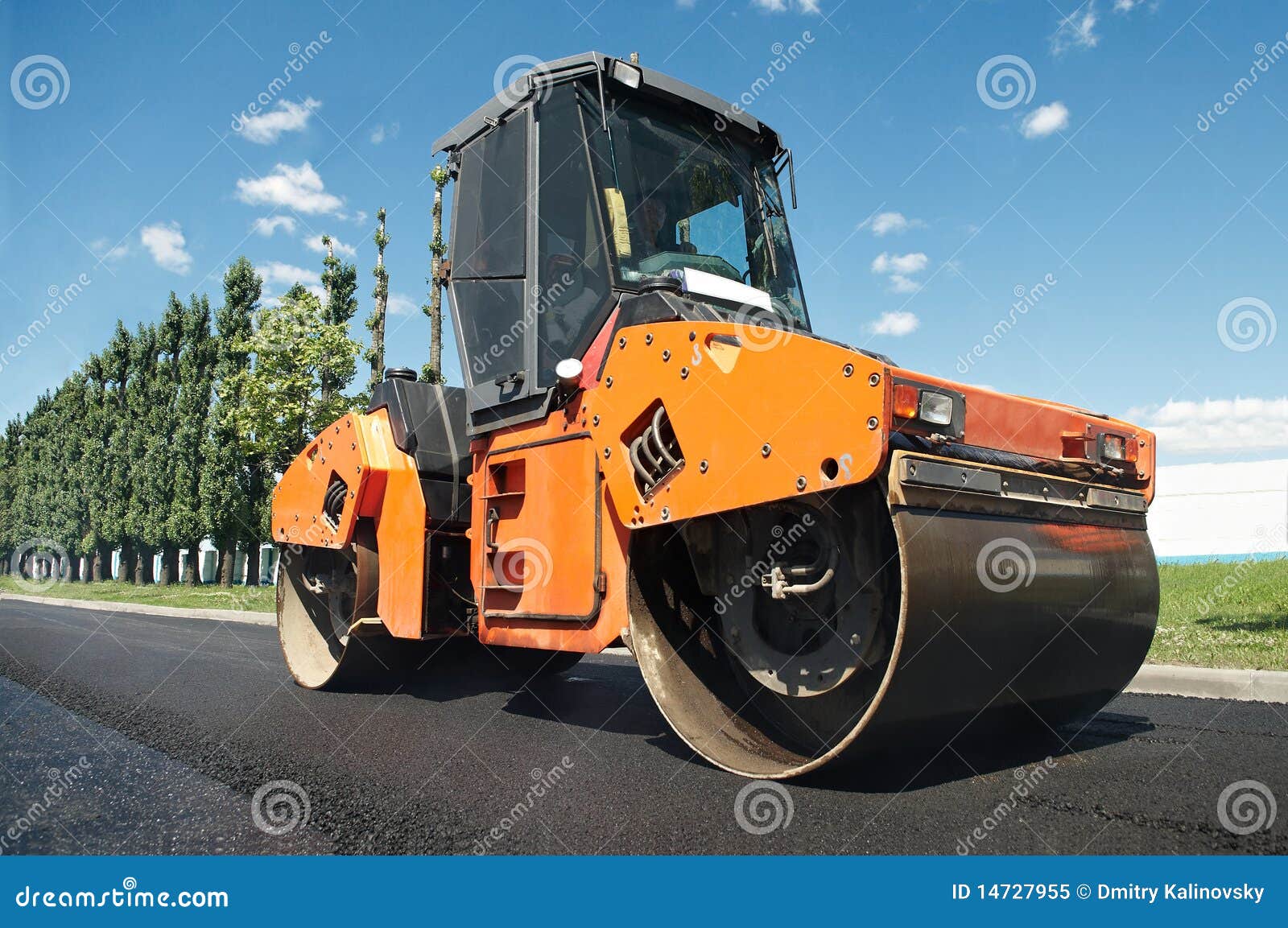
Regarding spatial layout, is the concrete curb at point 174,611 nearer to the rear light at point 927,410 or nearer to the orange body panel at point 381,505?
the orange body panel at point 381,505

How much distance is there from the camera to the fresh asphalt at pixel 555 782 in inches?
103

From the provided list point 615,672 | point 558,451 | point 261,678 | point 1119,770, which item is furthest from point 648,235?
point 261,678

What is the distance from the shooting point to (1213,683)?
5344 millimetres

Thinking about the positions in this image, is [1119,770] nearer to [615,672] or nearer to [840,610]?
[840,610]

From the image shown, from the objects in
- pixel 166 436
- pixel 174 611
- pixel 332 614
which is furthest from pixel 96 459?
pixel 332 614

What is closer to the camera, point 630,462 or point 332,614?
point 630,462

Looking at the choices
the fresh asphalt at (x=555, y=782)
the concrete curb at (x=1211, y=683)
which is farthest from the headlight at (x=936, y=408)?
the concrete curb at (x=1211, y=683)

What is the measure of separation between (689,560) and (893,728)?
111cm

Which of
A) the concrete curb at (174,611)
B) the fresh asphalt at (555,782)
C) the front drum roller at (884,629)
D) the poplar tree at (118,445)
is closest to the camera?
the fresh asphalt at (555,782)

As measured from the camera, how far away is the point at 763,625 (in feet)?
11.0

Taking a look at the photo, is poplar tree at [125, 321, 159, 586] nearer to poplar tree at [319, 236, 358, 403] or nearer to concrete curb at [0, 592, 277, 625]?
concrete curb at [0, 592, 277, 625]

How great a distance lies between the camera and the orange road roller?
9.15 ft

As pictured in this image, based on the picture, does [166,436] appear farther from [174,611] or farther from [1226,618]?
[1226,618]

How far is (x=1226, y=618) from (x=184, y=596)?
22379 millimetres
